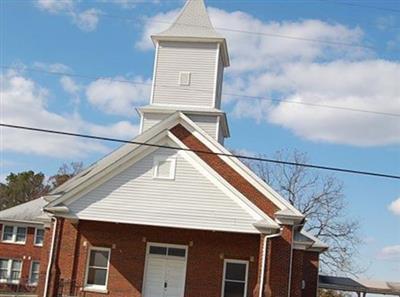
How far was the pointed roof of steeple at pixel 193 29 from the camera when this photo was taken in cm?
2572

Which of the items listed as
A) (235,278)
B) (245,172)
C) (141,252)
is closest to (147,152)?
(245,172)

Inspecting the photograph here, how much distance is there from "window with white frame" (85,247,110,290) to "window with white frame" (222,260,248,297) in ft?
14.3

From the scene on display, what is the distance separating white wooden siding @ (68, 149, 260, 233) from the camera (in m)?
18.8

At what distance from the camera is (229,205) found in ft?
62.3

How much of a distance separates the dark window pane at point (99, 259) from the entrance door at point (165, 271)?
1.58 m

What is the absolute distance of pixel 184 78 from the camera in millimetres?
25406

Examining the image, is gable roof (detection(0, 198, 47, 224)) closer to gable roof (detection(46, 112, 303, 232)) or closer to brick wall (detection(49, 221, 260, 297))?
brick wall (detection(49, 221, 260, 297))

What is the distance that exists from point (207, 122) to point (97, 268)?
25.5ft

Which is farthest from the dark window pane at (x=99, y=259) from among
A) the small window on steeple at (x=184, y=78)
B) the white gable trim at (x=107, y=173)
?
the small window on steeple at (x=184, y=78)

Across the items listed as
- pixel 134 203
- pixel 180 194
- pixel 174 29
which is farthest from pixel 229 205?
pixel 174 29

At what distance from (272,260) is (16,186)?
61650 millimetres

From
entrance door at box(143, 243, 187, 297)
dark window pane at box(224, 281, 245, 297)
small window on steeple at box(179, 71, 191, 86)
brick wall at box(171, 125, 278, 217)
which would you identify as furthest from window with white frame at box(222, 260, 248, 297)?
small window on steeple at box(179, 71, 191, 86)

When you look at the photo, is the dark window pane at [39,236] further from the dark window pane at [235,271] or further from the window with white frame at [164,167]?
the window with white frame at [164,167]

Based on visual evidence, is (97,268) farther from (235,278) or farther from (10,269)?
(10,269)
